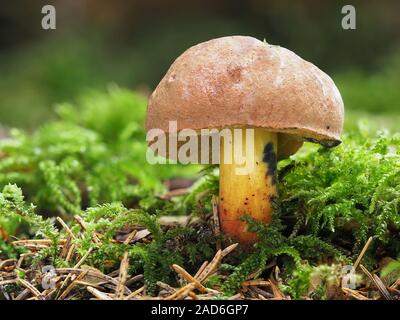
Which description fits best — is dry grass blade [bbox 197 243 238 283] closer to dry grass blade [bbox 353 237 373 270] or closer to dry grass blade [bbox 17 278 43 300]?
dry grass blade [bbox 353 237 373 270]

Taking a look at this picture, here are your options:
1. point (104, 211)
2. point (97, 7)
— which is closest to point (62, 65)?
point (97, 7)

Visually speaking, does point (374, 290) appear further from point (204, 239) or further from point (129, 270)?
point (129, 270)

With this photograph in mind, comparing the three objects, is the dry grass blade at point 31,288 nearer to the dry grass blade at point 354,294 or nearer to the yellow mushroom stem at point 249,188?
the yellow mushroom stem at point 249,188

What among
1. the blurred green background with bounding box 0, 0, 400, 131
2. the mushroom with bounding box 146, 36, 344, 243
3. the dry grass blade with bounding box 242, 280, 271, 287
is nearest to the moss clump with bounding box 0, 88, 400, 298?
the dry grass blade with bounding box 242, 280, 271, 287

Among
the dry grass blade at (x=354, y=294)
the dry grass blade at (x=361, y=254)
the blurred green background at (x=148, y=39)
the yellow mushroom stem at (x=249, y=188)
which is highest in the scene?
the blurred green background at (x=148, y=39)

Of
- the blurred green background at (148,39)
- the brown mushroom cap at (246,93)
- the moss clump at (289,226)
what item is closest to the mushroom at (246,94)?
the brown mushroom cap at (246,93)

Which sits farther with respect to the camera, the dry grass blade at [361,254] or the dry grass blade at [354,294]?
the dry grass blade at [361,254]

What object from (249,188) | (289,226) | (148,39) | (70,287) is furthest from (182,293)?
(148,39)

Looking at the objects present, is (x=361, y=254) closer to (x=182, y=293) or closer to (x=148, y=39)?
(x=182, y=293)
